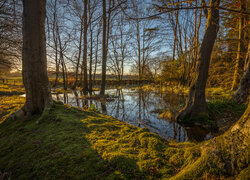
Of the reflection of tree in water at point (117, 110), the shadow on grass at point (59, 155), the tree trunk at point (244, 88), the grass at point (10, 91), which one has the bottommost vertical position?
the reflection of tree in water at point (117, 110)

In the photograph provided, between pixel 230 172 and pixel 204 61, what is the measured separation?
4354mm

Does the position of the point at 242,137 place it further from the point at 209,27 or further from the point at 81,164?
the point at 209,27

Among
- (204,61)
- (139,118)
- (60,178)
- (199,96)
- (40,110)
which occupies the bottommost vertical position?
(139,118)

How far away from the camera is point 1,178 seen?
→ 5.27ft

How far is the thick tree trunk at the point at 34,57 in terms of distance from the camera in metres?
3.32

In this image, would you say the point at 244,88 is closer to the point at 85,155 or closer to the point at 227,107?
the point at 227,107

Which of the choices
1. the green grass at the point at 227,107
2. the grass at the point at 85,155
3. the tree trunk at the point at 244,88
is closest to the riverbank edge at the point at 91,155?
the grass at the point at 85,155

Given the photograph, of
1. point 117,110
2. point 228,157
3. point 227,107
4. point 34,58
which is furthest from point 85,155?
point 227,107

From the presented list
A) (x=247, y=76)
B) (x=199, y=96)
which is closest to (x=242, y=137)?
(x=199, y=96)

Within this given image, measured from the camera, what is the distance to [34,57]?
341 centimetres

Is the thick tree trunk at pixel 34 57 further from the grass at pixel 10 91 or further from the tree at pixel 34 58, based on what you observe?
the grass at pixel 10 91

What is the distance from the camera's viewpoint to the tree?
332 cm

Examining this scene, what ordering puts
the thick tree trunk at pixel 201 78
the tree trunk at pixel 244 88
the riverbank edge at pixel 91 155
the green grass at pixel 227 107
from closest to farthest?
the riverbank edge at pixel 91 155
the thick tree trunk at pixel 201 78
the green grass at pixel 227 107
the tree trunk at pixel 244 88

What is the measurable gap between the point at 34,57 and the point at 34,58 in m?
0.03
